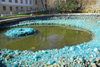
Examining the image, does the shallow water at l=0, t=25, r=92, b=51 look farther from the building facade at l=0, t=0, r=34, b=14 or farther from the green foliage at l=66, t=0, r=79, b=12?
the green foliage at l=66, t=0, r=79, b=12

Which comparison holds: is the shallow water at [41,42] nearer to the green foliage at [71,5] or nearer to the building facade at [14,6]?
the building facade at [14,6]

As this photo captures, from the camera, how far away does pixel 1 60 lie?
5.12 meters

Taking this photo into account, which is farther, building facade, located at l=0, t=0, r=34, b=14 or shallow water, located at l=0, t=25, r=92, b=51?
building facade, located at l=0, t=0, r=34, b=14

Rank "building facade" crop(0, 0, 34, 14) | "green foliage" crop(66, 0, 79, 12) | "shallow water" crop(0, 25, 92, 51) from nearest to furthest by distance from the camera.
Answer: "shallow water" crop(0, 25, 92, 51)
"building facade" crop(0, 0, 34, 14)
"green foliage" crop(66, 0, 79, 12)

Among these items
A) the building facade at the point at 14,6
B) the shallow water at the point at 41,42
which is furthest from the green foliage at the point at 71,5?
the shallow water at the point at 41,42

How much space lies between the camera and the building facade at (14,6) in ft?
80.1

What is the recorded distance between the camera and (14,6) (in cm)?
2808

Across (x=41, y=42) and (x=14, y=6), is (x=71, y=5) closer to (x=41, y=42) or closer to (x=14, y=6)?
(x=14, y=6)

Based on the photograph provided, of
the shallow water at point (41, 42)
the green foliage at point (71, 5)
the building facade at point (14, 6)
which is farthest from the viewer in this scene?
the green foliage at point (71, 5)

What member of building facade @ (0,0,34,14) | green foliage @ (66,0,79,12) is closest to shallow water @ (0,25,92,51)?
building facade @ (0,0,34,14)

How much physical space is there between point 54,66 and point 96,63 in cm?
182

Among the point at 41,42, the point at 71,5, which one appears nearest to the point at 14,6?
the point at 71,5

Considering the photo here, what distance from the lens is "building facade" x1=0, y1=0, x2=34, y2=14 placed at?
2441cm

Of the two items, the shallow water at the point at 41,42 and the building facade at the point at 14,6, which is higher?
the building facade at the point at 14,6
